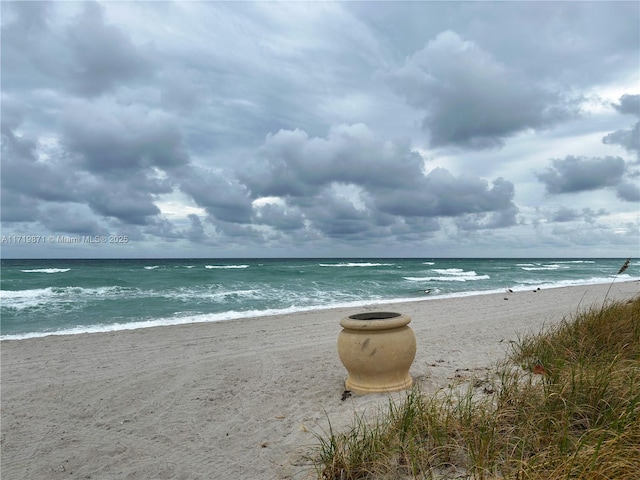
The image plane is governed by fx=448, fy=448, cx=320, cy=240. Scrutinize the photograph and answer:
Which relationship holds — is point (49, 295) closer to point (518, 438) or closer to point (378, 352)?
point (378, 352)

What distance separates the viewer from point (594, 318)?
587cm

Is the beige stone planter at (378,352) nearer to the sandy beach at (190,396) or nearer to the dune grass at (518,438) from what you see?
the sandy beach at (190,396)

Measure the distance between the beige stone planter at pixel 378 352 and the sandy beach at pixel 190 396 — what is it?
0.21m

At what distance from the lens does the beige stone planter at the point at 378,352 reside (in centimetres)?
504

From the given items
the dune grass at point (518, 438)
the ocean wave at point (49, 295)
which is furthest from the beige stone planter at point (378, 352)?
the ocean wave at point (49, 295)

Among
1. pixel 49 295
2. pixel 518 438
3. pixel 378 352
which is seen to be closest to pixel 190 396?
pixel 378 352

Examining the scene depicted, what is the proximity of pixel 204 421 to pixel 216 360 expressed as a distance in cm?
305

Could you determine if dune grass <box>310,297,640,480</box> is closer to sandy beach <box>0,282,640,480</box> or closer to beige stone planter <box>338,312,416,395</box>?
sandy beach <box>0,282,640,480</box>

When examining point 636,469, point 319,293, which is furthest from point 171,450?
point 319,293

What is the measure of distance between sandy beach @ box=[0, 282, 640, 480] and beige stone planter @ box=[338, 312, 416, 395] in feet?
0.67

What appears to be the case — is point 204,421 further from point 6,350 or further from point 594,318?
point 6,350

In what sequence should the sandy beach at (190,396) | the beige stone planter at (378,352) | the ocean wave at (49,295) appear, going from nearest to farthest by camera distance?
the sandy beach at (190,396), the beige stone planter at (378,352), the ocean wave at (49,295)

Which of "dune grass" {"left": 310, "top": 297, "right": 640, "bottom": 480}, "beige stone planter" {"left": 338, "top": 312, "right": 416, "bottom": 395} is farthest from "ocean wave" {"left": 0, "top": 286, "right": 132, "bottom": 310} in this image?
"dune grass" {"left": 310, "top": 297, "right": 640, "bottom": 480}

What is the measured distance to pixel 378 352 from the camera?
5.03 m
